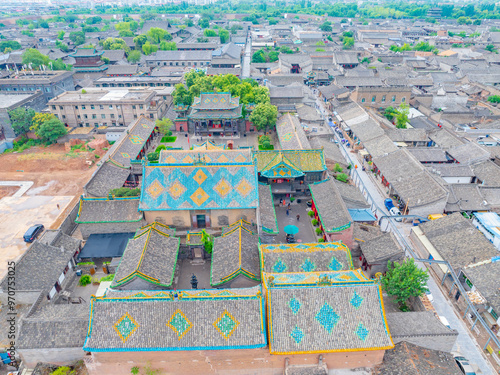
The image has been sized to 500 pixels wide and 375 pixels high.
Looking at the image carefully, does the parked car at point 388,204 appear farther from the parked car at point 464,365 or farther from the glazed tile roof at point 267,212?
the parked car at point 464,365

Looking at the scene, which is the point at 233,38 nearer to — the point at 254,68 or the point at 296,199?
the point at 254,68

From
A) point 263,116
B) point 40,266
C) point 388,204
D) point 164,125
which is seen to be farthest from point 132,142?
point 388,204

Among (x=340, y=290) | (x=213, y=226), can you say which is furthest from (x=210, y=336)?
(x=213, y=226)

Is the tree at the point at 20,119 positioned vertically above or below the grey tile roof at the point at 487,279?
above

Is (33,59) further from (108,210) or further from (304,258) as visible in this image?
(304,258)

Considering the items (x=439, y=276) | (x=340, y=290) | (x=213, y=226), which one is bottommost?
(x=439, y=276)

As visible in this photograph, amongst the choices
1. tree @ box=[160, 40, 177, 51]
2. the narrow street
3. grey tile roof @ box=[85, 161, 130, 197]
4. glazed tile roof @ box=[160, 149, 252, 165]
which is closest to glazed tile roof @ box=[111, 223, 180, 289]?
grey tile roof @ box=[85, 161, 130, 197]

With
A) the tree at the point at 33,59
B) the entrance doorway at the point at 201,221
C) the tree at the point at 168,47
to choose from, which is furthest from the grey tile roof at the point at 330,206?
the tree at the point at 168,47
